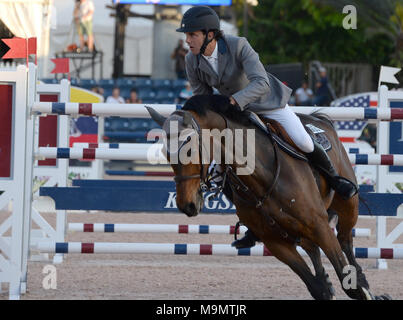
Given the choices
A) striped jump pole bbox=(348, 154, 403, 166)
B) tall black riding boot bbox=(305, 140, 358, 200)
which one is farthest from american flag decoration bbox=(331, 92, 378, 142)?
tall black riding boot bbox=(305, 140, 358, 200)

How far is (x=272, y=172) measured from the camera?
15.3 feet

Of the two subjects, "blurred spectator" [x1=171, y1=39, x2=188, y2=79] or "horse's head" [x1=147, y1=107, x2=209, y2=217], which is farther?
"blurred spectator" [x1=171, y1=39, x2=188, y2=79]

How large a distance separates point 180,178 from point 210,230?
2991 millimetres

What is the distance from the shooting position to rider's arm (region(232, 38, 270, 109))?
176 inches

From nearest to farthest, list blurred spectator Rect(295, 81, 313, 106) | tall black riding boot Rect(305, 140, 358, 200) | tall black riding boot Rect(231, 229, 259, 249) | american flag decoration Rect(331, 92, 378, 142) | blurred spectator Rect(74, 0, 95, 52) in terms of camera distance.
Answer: tall black riding boot Rect(305, 140, 358, 200)
tall black riding boot Rect(231, 229, 259, 249)
american flag decoration Rect(331, 92, 378, 142)
blurred spectator Rect(74, 0, 95, 52)
blurred spectator Rect(295, 81, 313, 106)

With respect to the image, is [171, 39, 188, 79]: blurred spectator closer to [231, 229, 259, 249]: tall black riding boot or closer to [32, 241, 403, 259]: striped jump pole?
[32, 241, 403, 259]: striped jump pole

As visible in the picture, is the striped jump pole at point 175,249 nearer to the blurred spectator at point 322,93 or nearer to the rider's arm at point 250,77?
the rider's arm at point 250,77

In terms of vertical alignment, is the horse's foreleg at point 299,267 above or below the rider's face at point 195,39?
below

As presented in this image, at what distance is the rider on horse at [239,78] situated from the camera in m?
4.54

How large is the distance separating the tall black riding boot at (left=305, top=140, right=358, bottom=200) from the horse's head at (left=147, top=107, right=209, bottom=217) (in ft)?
3.50

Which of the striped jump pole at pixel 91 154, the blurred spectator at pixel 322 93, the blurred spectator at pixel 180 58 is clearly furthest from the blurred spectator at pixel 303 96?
the striped jump pole at pixel 91 154

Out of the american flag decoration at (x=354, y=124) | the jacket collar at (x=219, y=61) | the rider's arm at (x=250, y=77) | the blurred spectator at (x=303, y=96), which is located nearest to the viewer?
the rider's arm at (x=250, y=77)
